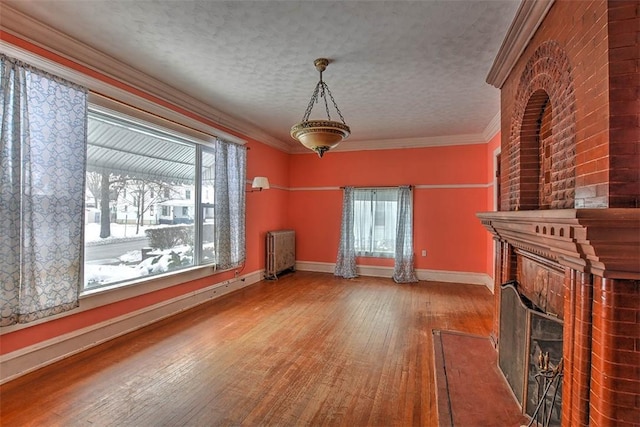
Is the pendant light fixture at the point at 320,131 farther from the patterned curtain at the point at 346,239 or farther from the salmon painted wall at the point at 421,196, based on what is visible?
the salmon painted wall at the point at 421,196

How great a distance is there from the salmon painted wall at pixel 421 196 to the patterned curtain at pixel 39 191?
14.7 feet

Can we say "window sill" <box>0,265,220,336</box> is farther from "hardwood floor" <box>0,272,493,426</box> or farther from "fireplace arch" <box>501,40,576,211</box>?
"fireplace arch" <box>501,40,576,211</box>

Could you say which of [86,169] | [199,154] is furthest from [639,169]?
[199,154]

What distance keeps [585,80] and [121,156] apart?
12.9ft

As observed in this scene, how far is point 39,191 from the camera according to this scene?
241 centimetres

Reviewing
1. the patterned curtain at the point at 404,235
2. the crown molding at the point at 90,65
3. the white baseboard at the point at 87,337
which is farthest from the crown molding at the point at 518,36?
the white baseboard at the point at 87,337

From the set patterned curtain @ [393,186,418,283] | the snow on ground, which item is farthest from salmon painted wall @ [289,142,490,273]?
the snow on ground

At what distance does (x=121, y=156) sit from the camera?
3250 millimetres

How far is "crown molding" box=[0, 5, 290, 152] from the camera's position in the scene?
2285 millimetres

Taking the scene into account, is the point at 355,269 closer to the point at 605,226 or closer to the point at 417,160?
the point at 417,160

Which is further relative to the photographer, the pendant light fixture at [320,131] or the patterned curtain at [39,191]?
the pendant light fixture at [320,131]

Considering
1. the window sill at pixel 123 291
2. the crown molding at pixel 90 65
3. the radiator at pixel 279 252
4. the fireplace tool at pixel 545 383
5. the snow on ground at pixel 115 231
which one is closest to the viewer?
the fireplace tool at pixel 545 383

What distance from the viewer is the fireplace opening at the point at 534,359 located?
164 centimetres

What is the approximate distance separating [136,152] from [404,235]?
469 centimetres
